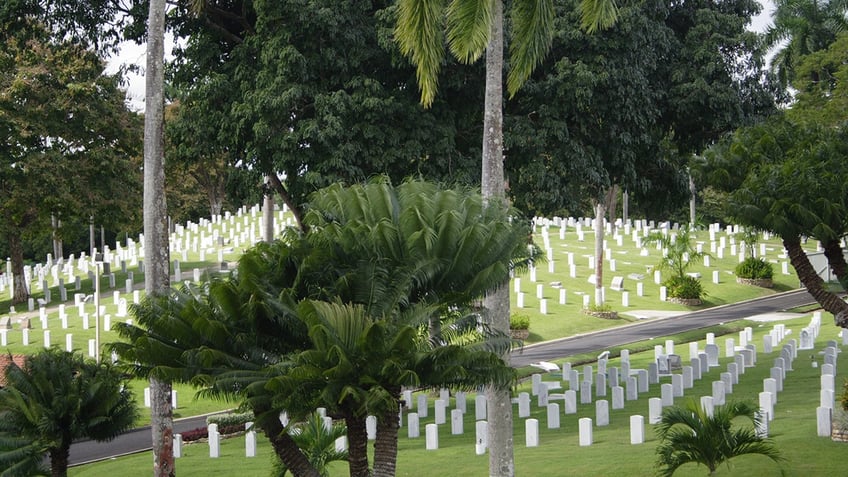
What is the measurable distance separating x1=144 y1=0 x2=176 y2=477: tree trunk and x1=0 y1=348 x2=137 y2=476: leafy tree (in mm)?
725

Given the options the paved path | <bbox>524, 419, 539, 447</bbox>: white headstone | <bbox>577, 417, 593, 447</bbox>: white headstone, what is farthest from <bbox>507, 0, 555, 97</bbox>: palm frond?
the paved path

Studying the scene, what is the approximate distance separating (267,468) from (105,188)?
27654mm

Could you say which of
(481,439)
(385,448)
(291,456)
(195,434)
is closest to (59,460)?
(291,456)

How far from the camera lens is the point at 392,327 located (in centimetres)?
1236

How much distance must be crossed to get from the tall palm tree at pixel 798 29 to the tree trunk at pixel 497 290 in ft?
127

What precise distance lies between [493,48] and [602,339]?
23.9 meters

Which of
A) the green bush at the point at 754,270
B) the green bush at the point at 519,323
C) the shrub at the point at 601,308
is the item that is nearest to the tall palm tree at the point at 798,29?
the green bush at the point at 754,270

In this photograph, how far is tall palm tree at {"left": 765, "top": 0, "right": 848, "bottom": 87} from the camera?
5094 centimetres

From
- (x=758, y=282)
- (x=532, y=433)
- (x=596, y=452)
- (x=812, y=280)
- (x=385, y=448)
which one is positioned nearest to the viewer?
(x=385, y=448)

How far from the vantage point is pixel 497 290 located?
1466cm

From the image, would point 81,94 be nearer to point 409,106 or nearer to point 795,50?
point 409,106

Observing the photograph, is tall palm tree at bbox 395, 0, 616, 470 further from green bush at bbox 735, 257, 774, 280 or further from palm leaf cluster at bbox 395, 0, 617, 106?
green bush at bbox 735, 257, 774, 280

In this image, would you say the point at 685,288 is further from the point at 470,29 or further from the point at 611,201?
the point at 470,29

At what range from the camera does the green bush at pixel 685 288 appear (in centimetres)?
4656
